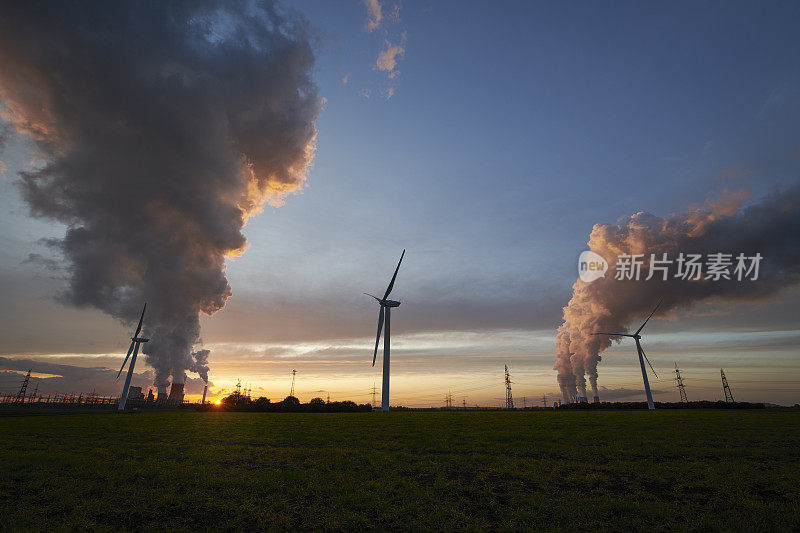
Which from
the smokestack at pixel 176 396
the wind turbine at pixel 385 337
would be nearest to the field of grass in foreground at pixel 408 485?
the wind turbine at pixel 385 337

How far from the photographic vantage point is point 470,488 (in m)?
18.9

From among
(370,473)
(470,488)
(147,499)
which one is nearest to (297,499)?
(370,473)

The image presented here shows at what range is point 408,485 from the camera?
19188 mm

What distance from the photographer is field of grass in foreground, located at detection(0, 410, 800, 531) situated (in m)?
14.9

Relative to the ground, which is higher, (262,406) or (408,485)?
(262,406)

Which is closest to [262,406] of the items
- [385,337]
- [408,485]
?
[385,337]

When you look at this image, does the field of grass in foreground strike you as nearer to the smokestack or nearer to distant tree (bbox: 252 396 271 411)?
distant tree (bbox: 252 396 271 411)

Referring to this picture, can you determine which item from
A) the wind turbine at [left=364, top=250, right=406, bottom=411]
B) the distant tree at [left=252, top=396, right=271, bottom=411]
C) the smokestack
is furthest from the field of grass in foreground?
the smokestack

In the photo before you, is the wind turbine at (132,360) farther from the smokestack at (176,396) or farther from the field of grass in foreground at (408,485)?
the field of grass in foreground at (408,485)

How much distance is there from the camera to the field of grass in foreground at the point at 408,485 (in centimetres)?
1491

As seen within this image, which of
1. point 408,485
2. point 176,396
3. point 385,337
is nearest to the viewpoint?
point 408,485

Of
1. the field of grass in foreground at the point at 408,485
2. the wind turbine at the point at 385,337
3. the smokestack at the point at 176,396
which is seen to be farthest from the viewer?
the smokestack at the point at 176,396

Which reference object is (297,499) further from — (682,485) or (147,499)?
(682,485)

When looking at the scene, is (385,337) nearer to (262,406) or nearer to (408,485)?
(262,406)
